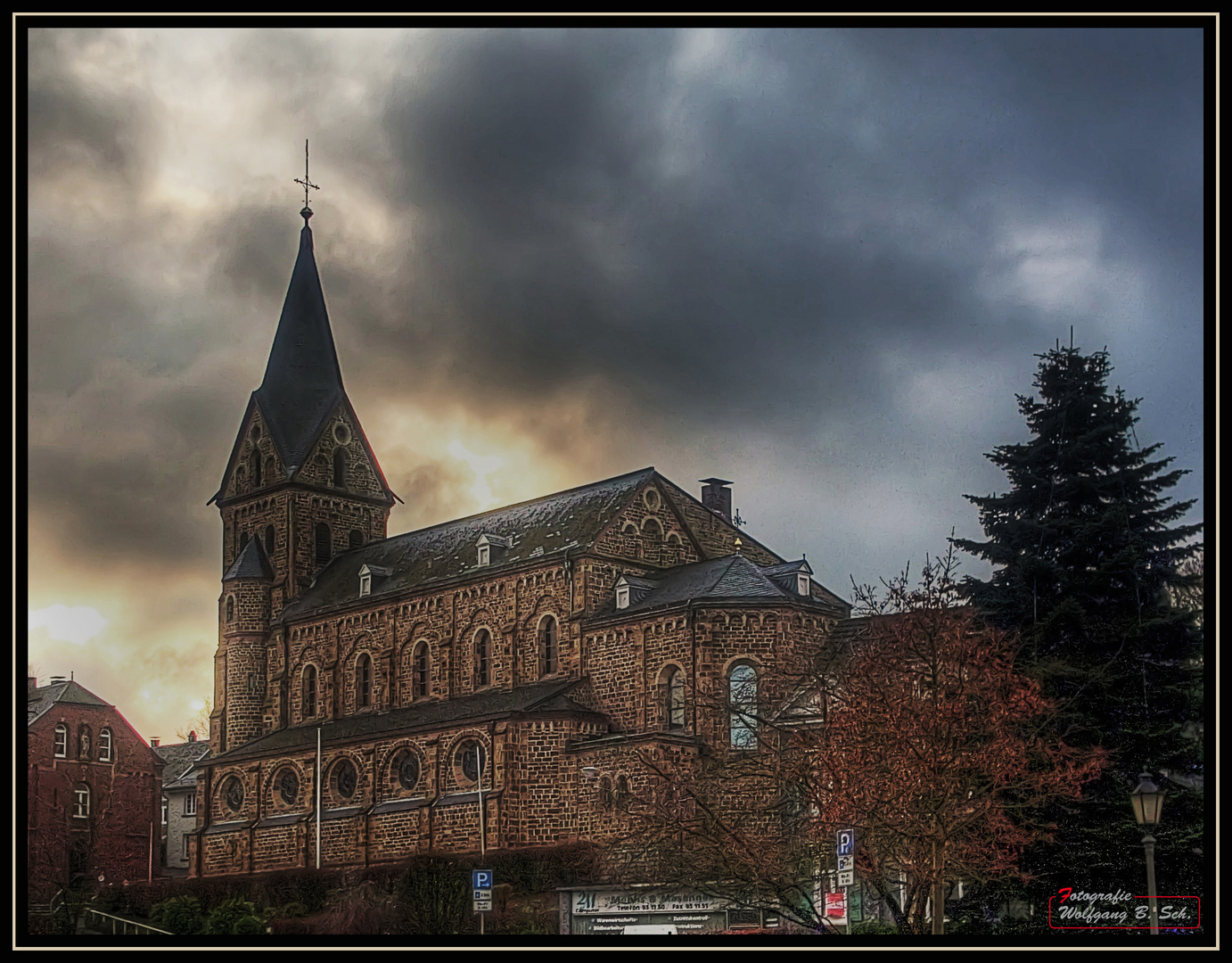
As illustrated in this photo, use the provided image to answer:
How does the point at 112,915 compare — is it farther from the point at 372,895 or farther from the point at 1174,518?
the point at 1174,518

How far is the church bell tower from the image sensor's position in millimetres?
66562

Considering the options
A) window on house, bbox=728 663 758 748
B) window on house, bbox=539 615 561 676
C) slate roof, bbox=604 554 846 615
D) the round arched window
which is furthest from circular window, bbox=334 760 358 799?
window on house, bbox=728 663 758 748

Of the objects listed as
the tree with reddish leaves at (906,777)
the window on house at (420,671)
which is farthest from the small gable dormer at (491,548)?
the tree with reddish leaves at (906,777)

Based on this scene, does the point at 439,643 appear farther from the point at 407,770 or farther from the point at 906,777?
the point at 906,777

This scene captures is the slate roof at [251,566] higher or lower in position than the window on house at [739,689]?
higher

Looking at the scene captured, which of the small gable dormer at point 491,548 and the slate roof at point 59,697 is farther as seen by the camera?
the slate roof at point 59,697

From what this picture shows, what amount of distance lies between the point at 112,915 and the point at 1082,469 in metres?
31.7

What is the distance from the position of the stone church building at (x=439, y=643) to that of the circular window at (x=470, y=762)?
0.08 meters

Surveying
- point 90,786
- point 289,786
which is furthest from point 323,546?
point 90,786

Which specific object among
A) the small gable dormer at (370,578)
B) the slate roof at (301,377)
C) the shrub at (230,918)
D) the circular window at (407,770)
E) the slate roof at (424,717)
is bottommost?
the shrub at (230,918)

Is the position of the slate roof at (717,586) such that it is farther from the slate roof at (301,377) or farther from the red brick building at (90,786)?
the red brick building at (90,786)

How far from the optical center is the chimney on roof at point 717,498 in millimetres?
60688
